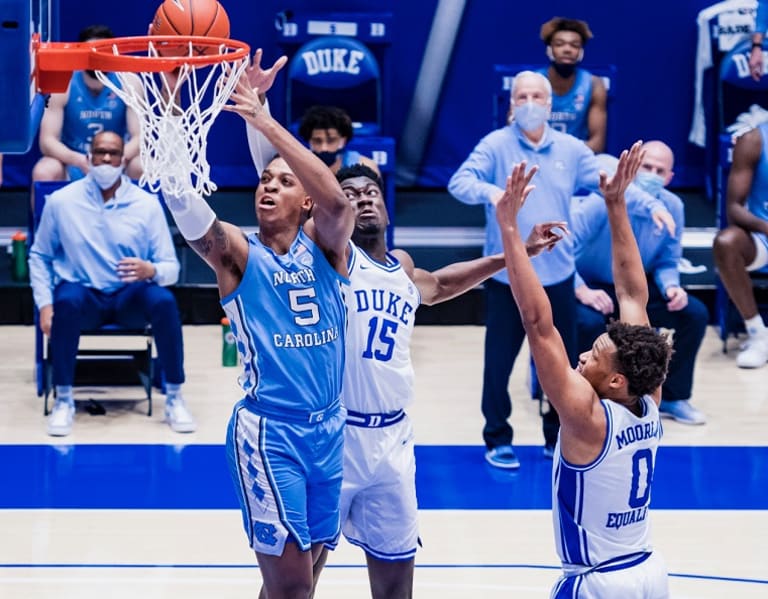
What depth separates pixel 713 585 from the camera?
636 cm

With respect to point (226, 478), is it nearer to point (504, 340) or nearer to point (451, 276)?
point (504, 340)

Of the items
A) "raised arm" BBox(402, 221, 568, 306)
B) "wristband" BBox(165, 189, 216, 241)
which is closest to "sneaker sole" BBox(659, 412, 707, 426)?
"raised arm" BBox(402, 221, 568, 306)

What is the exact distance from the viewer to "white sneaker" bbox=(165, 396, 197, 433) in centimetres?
841

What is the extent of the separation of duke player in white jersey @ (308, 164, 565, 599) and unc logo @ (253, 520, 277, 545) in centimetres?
52

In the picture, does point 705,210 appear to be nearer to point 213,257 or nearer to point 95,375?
point 95,375

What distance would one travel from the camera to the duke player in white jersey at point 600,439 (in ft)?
14.8

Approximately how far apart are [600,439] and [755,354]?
560 cm

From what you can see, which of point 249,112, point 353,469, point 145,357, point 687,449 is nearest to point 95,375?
point 145,357

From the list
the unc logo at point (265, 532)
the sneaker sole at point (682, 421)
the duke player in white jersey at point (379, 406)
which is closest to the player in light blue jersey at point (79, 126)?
the sneaker sole at point (682, 421)

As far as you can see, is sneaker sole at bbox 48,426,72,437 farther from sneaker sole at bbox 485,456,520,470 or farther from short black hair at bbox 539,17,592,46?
short black hair at bbox 539,17,592,46

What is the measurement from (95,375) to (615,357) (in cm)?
506

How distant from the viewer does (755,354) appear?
9820mm

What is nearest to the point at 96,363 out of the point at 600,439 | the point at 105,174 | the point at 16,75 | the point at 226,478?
the point at 105,174

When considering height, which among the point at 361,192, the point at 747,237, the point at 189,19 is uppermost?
the point at 189,19
